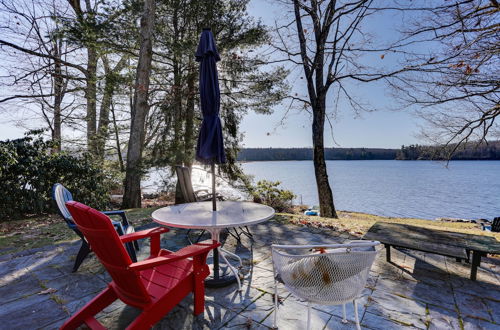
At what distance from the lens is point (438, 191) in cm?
2877

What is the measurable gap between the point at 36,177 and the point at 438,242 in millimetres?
7490

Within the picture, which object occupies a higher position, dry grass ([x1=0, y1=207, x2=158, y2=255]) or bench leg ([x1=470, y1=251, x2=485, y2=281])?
bench leg ([x1=470, y1=251, x2=485, y2=281])

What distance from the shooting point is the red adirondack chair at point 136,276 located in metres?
1.61

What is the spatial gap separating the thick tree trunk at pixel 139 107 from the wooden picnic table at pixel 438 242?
6.08 m

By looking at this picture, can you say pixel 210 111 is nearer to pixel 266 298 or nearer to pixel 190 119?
pixel 266 298

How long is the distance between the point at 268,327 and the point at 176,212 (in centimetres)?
148

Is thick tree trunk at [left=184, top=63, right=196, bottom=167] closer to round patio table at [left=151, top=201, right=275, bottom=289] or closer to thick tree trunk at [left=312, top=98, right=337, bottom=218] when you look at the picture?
thick tree trunk at [left=312, top=98, right=337, bottom=218]

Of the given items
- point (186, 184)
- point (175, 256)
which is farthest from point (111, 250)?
point (186, 184)

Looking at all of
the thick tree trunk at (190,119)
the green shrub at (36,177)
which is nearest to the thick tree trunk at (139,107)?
the green shrub at (36,177)

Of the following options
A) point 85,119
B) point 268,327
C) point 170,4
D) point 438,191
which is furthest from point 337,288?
point 438,191

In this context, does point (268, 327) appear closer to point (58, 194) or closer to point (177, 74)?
point (58, 194)

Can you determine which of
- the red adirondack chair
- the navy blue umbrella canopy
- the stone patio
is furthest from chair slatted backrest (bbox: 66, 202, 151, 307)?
the navy blue umbrella canopy

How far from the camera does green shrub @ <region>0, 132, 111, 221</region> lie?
537cm

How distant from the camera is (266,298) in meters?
2.36
